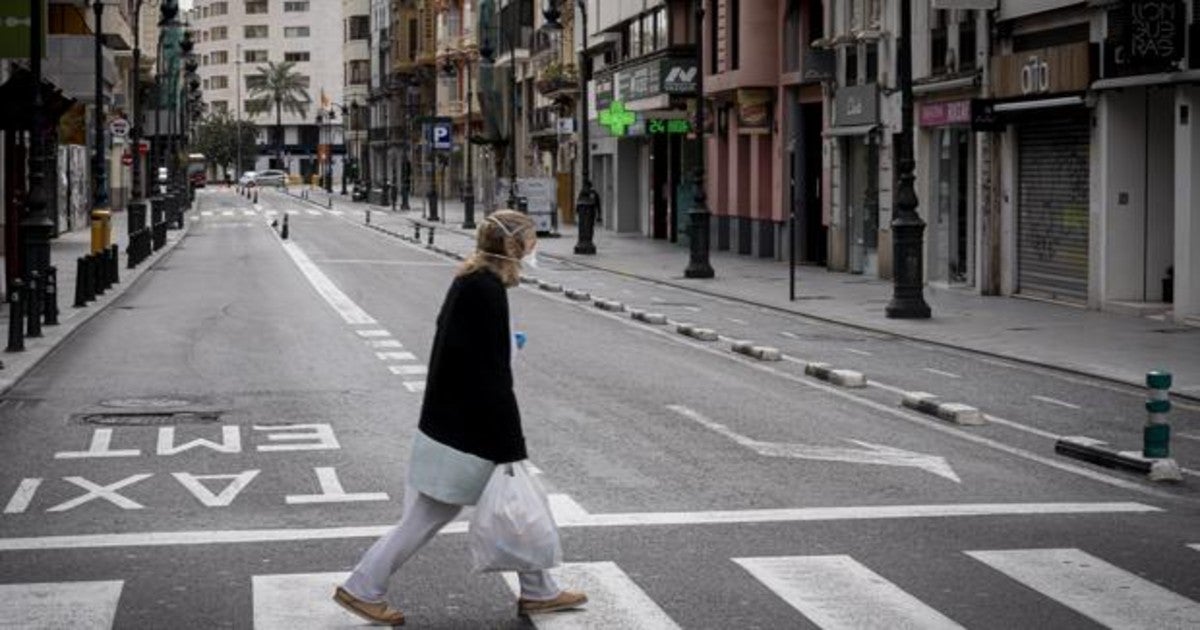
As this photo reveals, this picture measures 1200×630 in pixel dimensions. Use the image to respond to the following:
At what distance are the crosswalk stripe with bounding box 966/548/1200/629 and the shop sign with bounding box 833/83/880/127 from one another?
29.0 meters

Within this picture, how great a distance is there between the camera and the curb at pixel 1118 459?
13.1 metres

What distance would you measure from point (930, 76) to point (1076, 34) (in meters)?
6.17

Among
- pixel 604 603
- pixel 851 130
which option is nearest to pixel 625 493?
pixel 604 603

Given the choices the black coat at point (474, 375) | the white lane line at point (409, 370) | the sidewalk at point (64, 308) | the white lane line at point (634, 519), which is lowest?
the white lane line at point (634, 519)

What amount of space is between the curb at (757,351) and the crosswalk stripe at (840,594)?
11685 mm

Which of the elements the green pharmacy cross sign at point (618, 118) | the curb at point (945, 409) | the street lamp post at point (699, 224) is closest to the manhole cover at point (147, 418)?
the curb at point (945, 409)

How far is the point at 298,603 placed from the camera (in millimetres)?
9180

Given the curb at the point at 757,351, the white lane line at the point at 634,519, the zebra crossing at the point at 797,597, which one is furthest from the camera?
the curb at the point at 757,351

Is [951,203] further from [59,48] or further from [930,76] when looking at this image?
[59,48]

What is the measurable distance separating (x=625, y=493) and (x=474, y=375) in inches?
148

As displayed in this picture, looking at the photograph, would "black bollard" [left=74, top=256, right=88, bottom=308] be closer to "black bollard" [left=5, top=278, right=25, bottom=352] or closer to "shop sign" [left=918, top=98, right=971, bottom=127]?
"black bollard" [left=5, top=278, right=25, bottom=352]

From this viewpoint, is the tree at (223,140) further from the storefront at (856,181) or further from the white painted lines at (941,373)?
the white painted lines at (941,373)

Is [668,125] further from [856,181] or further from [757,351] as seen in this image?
[757,351]

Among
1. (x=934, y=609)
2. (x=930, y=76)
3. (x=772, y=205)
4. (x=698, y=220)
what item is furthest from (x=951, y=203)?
(x=934, y=609)
